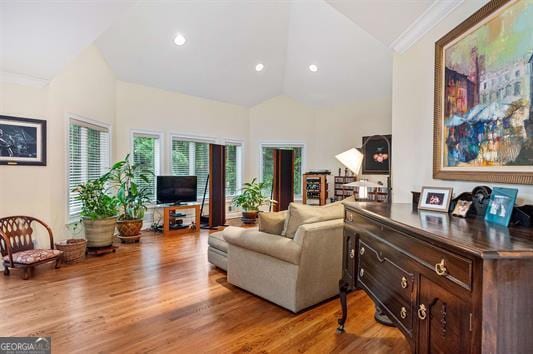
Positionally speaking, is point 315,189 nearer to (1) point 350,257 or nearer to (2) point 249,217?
(2) point 249,217

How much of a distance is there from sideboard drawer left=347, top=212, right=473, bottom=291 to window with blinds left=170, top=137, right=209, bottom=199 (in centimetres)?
565

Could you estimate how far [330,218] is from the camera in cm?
280

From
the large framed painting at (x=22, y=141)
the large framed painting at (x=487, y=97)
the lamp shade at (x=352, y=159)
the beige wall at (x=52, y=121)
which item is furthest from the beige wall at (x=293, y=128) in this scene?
the large framed painting at (x=487, y=97)

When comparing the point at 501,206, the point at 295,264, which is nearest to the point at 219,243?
the point at 295,264

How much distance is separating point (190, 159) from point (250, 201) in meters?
1.72

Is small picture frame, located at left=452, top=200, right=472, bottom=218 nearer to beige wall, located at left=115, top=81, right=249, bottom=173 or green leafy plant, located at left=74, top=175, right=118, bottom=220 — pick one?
green leafy plant, located at left=74, top=175, right=118, bottom=220

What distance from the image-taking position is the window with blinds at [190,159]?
6.65 meters

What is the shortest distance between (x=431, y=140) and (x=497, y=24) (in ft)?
2.81

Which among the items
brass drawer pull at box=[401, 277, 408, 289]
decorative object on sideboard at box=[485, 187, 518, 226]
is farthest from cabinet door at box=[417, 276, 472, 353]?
decorative object on sideboard at box=[485, 187, 518, 226]

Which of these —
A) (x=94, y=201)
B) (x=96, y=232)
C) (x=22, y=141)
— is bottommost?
(x=96, y=232)

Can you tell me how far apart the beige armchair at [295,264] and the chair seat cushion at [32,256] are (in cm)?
236

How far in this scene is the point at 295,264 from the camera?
259cm

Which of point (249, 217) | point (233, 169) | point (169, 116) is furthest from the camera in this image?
point (233, 169)

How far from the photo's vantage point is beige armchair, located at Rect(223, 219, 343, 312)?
2.60 metres
